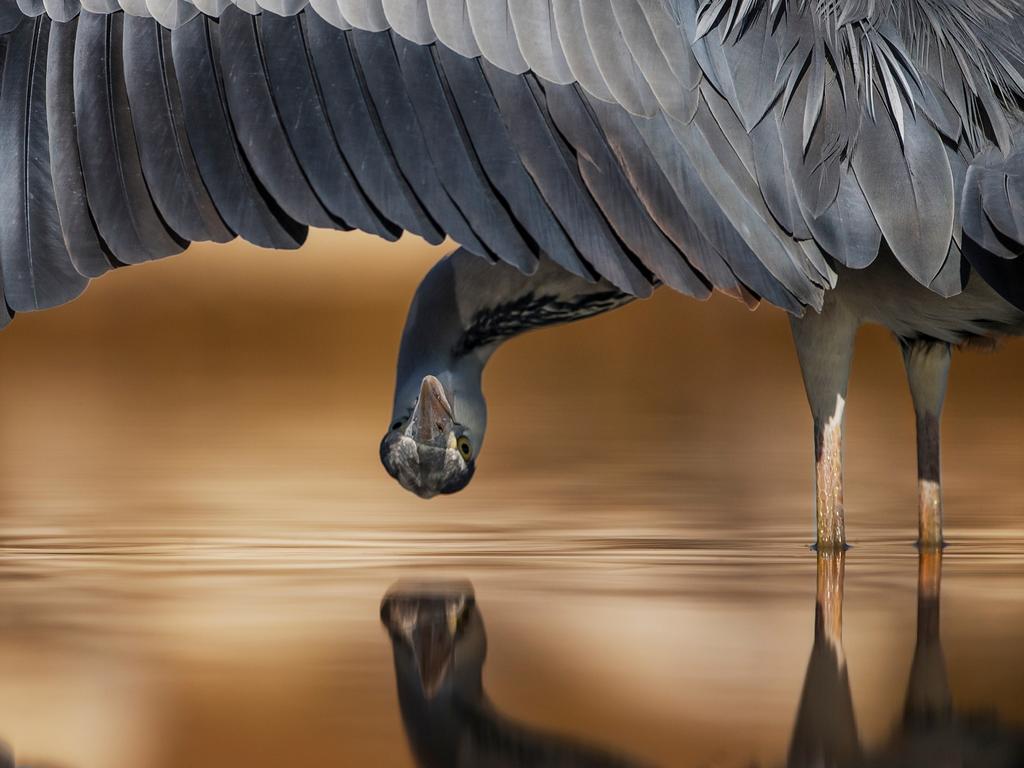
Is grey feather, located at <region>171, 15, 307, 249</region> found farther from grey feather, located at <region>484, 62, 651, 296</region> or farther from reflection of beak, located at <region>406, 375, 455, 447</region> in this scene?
reflection of beak, located at <region>406, 375, 455, 447</region>

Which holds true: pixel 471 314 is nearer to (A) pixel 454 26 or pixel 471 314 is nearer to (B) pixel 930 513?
(B) pixel 930 513

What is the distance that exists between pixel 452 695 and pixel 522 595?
88 centimetres

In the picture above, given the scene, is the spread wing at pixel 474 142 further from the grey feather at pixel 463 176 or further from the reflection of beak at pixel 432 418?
the reflection of beak at pixel 432 418

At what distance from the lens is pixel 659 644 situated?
2979 millimetres

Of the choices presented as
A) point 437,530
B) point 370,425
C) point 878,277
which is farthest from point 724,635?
point 370,425

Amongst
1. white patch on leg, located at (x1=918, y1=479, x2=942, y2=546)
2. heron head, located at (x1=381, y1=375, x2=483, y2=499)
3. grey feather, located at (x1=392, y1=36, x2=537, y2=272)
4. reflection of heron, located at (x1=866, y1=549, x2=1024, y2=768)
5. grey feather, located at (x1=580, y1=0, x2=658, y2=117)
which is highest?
grey feather, located at (x1=580, y1=0, x2=658, y2=117)

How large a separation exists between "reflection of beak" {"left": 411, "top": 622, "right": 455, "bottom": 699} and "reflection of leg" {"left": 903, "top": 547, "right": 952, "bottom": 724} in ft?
2.23

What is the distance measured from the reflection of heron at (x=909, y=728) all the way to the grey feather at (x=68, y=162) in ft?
4.81

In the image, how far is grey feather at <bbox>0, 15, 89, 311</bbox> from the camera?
11.1ft

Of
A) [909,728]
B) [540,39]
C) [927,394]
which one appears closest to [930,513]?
[927,394]

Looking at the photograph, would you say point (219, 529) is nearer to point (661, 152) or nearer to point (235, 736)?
point (661, 152)

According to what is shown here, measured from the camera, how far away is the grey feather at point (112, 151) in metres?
3.34

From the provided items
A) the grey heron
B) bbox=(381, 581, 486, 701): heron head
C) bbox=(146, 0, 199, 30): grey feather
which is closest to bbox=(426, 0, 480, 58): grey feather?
the grey heron

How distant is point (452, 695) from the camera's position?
2623 mm
